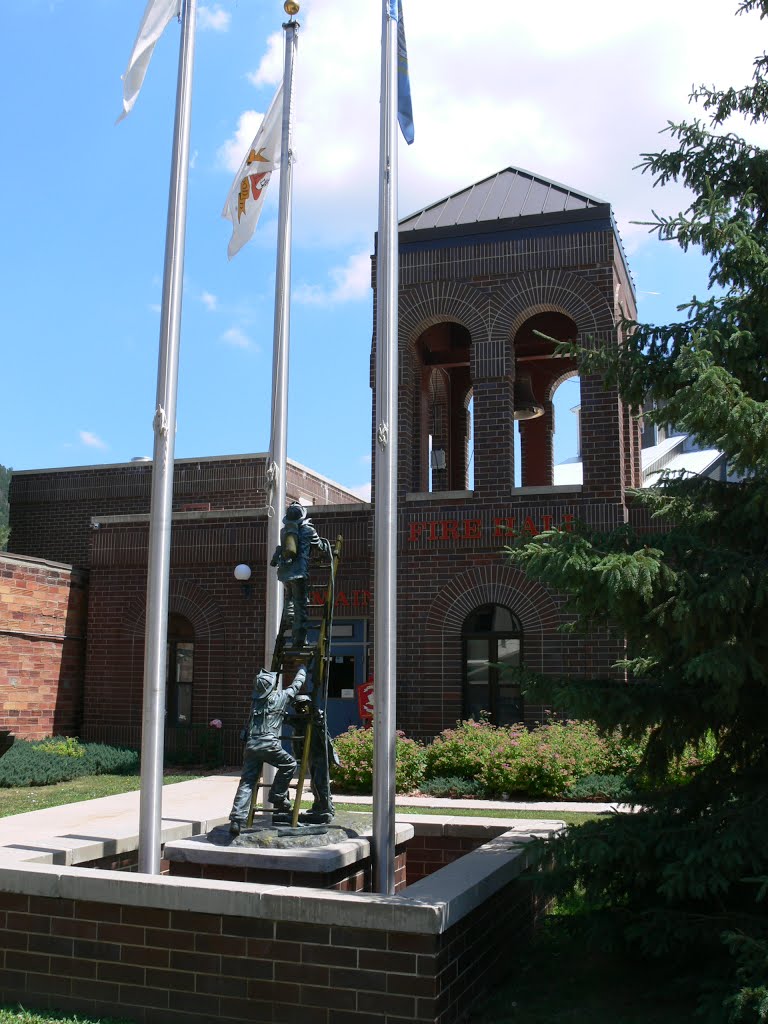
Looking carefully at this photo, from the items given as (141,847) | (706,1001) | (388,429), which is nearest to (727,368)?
(388,429)

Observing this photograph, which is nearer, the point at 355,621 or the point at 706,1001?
the point at 706,1001

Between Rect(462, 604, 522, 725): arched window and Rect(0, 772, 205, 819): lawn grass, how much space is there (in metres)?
4.65

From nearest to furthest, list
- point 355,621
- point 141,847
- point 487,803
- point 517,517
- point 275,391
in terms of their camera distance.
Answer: point 141,847 → point 275,391 → point 487,803 → point 517,517 → point 355,621

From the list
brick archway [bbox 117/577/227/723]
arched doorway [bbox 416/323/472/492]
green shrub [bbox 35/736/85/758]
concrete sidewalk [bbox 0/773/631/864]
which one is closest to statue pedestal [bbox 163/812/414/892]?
concrete sidewalk [bbox 0/773/631/864]

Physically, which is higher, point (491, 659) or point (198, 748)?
point (491, 659)

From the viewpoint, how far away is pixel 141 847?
679 cm

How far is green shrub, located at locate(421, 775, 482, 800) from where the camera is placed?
13.7 m

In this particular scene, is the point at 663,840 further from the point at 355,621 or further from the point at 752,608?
the point at 355,621

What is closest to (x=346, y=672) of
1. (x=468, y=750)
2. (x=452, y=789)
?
(x=468, y=750)

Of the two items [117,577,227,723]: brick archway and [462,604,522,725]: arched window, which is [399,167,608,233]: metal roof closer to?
[462,604,522,725]: arched window

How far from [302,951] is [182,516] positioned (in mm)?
13790

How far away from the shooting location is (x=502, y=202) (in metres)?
17.7

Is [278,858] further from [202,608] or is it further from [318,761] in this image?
[202,608]

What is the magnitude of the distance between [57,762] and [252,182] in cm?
966
